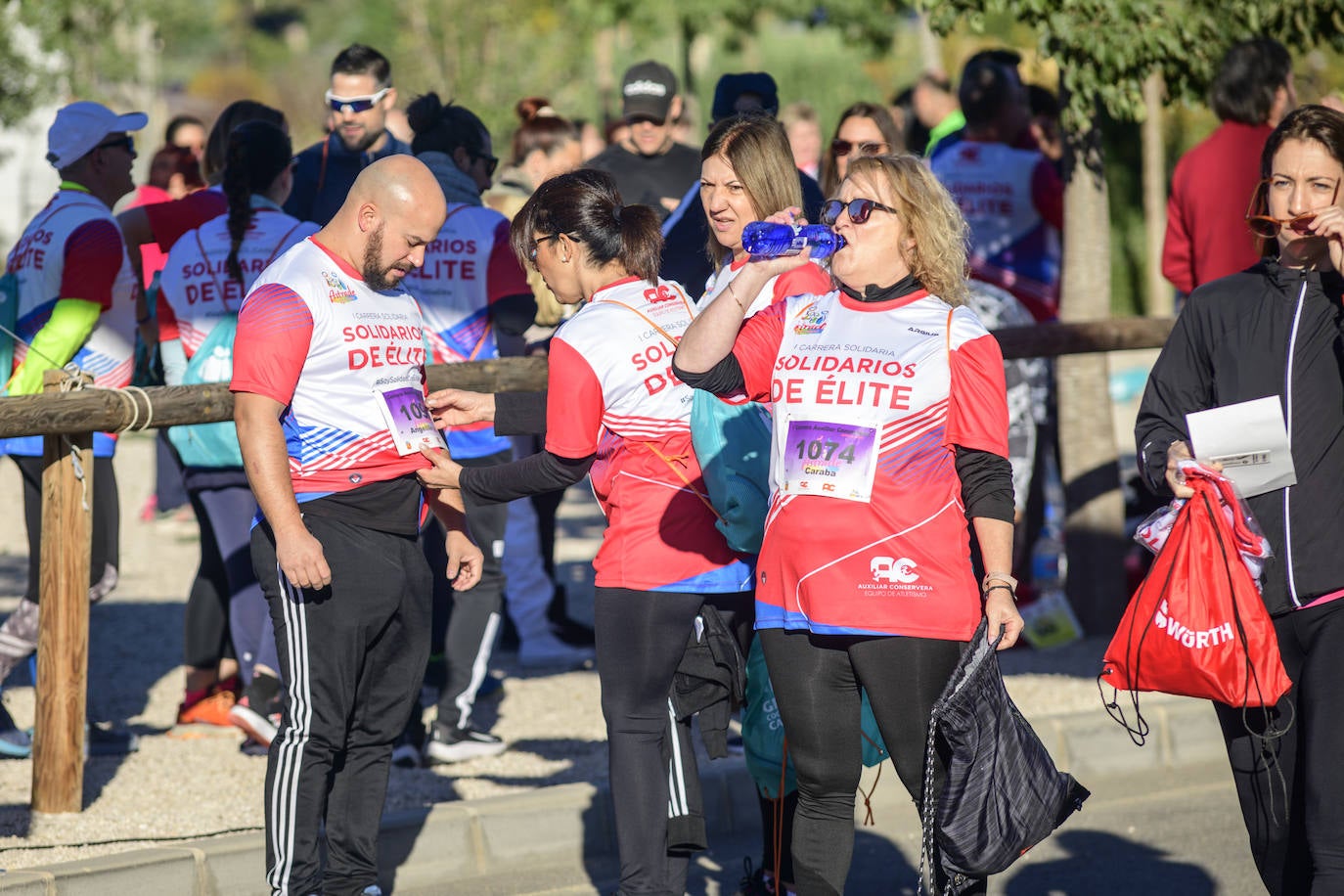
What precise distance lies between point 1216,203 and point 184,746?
450 cm

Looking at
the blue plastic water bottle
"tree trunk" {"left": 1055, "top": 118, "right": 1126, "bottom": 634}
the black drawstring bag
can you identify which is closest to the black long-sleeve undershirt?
the blue plastic water bottle

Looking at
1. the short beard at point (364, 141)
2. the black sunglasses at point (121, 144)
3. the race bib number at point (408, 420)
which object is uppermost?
the short beard at point (364, 141)

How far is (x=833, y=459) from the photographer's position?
396 cm

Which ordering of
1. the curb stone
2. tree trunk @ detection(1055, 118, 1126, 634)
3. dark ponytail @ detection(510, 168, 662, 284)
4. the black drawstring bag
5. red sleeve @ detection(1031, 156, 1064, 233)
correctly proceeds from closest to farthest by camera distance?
the black drawstring bag < dark ponytail @ detection(510, 168, 662, 284) < the curb stone < red sleeve @ detection(1031, 156, 1064, 233) < tree trunk @ detection(1055, 118, 1126, 634)

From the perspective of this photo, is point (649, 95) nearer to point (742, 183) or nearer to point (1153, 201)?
point (742, 183)

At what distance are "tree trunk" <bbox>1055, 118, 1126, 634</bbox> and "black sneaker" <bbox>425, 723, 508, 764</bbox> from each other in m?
3.38

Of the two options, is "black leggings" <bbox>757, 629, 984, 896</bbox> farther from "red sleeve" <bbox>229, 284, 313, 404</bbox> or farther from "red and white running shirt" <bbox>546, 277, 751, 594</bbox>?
"red sleeve" <bbox>229, 284, 313, 404</bbox>

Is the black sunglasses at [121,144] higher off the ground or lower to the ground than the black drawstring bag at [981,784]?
higher

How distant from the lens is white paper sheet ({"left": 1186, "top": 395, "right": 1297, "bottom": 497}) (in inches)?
157

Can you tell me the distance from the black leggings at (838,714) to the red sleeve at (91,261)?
324cm

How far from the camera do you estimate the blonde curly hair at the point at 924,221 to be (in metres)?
4.07

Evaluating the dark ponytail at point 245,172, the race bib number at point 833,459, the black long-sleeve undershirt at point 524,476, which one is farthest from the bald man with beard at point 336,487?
the dark ponytail at point 245,172

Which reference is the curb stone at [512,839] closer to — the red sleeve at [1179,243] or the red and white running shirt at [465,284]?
the red and white running shirt at [465,284]

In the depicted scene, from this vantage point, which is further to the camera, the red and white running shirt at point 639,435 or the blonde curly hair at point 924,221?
the red and white running shirt at point 639,435
